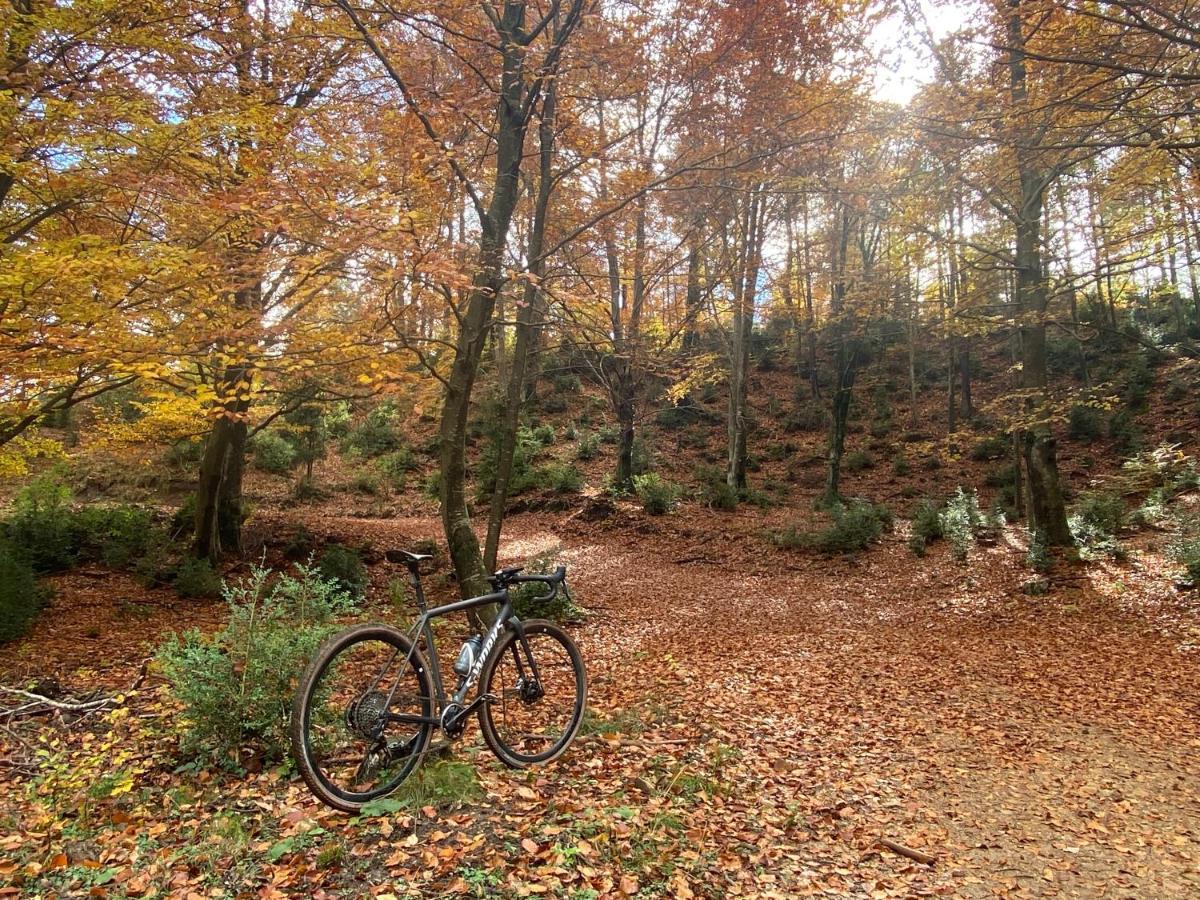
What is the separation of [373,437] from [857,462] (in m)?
17.1

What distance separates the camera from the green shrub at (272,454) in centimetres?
1867

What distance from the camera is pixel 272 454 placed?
18.7 meters

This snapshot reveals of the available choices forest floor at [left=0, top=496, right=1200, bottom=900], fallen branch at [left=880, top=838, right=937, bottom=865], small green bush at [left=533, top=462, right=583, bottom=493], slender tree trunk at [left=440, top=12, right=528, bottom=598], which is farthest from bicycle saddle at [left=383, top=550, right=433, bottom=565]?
small green bush at [left=533, top=462, right=583, bottom=493]

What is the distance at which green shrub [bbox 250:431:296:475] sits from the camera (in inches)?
735

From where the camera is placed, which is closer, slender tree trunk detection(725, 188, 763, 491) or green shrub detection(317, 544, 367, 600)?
green shrub detection(317, 544, 367, 600)

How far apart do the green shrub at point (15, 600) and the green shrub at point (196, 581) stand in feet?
5.18

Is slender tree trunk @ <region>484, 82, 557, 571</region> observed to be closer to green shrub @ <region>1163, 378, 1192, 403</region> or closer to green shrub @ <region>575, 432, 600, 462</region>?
green shrub @ <region>575, 432, 600, 462</region>

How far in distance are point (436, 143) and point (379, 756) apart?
5.42 meters

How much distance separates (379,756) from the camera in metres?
3.21

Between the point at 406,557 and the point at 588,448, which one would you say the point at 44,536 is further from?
the point at 588,448

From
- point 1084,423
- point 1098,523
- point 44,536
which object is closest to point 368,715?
point 44,536

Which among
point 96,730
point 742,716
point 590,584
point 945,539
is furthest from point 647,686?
point 945,539

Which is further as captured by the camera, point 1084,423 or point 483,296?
point 1084,423

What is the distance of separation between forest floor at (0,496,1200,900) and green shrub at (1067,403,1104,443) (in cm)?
1427
